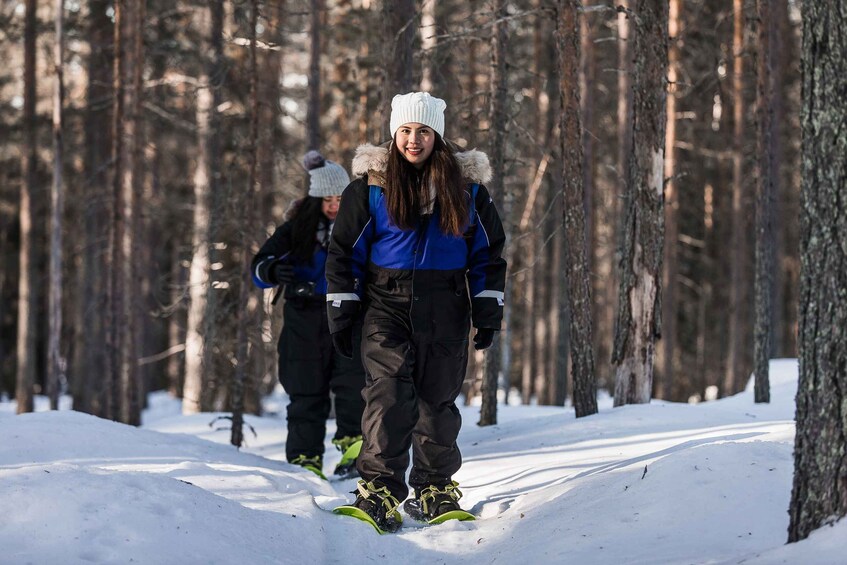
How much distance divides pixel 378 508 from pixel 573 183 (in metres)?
3.94

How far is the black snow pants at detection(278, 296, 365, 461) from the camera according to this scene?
7.44 metres

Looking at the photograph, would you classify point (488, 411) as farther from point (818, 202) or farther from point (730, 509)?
point (818, 202)

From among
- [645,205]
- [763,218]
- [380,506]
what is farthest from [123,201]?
[380,506]

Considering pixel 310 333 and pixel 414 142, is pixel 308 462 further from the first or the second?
pixel 414 142

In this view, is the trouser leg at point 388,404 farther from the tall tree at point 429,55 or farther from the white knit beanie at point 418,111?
the tall tree at point 429,55

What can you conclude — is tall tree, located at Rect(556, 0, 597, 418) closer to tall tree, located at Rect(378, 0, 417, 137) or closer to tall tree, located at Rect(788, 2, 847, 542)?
tall tree, located at Rect(378, 0, 417, 137)

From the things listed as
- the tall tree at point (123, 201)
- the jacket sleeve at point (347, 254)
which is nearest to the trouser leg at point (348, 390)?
the jacket sleeve at point (347, 254)

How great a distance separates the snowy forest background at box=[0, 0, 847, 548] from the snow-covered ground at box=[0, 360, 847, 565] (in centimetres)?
111

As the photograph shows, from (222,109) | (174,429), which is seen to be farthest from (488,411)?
(222,109)

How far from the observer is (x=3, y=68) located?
2570 centimetres

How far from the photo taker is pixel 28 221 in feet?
62.4

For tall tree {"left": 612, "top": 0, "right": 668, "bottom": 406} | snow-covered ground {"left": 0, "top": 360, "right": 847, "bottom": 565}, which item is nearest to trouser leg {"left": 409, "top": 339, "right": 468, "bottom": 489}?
snow-covered ground {"left": 0, "top": 360, "right": 847, "bottom": 565}

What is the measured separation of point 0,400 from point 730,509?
27541 millimetres

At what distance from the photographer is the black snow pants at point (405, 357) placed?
532 cm
